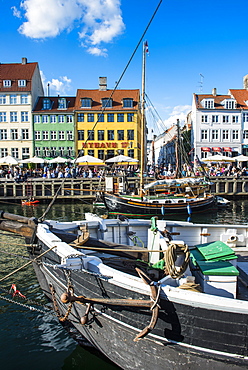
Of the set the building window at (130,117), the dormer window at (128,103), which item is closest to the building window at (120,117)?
the building window at (130,117)

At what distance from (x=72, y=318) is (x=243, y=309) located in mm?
3847

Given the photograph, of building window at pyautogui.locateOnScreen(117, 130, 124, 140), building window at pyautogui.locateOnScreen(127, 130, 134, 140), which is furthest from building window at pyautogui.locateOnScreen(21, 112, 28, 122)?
building window at pyautogui.locateOnScreen(127, 130, 134, 140)

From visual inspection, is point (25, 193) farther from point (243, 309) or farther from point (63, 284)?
point (243, 309)

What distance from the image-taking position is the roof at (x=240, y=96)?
48.8 m

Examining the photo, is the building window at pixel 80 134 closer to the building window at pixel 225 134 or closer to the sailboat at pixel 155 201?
the building window at pixel 225 134

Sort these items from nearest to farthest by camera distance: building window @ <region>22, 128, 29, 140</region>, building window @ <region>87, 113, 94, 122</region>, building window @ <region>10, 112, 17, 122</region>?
building window @ <region>10, 112, 17, 122</region>
building window @ <region>22, 128, 29, 140</region>
building window @ <region>87, 113, 94, 122</region>

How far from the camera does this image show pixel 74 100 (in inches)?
2009

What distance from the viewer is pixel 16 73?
48.6 metres

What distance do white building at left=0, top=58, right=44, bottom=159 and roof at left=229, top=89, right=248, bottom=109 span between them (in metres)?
32.1

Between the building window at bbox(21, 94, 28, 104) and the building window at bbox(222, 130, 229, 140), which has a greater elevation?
the building window at bbox(21, 94, 28, 104)

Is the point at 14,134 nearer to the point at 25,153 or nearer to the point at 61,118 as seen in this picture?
the point at 25,153

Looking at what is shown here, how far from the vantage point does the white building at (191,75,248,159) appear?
4788 centimetres

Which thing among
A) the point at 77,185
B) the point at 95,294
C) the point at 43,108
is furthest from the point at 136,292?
the point at 43,108

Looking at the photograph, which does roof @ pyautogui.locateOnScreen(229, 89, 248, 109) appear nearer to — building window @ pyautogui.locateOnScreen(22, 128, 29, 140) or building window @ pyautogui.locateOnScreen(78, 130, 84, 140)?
building window @ pyautogui.locateOnScreen(78, 130, 84, 140)
